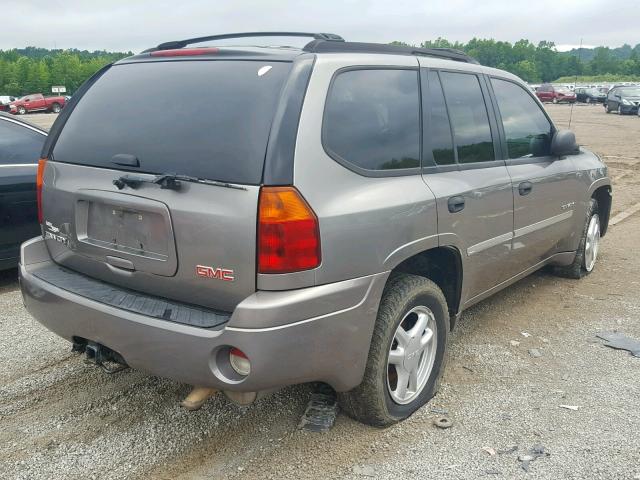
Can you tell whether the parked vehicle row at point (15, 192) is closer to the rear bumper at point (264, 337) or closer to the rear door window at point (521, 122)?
the rear bumper at point (264, 337)

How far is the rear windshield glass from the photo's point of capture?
2.50m

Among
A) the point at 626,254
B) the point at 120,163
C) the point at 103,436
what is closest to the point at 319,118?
the point at 120,163

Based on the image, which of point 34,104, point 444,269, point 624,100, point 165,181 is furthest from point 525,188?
point 34,104

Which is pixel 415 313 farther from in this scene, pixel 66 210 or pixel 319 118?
pixel 66 210

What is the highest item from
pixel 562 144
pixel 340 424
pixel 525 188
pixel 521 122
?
pixel 521 122

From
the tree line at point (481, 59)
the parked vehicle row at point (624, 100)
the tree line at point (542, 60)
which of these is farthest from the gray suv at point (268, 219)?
the tree line at point (542, 60)

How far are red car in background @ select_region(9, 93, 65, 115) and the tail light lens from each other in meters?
45.9

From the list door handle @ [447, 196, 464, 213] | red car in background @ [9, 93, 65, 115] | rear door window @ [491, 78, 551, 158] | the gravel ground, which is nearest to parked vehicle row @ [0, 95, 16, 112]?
red car in background @ [9, 93, 65, 115]

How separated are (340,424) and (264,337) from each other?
39.7 inches

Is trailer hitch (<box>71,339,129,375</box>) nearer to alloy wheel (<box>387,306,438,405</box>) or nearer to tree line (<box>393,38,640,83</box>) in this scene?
alloy wheel (<box>387,306,438,405</box>)

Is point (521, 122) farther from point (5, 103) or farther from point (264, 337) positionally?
point (5, 103)

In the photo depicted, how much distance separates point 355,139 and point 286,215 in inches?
22.7

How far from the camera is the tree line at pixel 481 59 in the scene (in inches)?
3447

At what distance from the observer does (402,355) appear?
306cm
